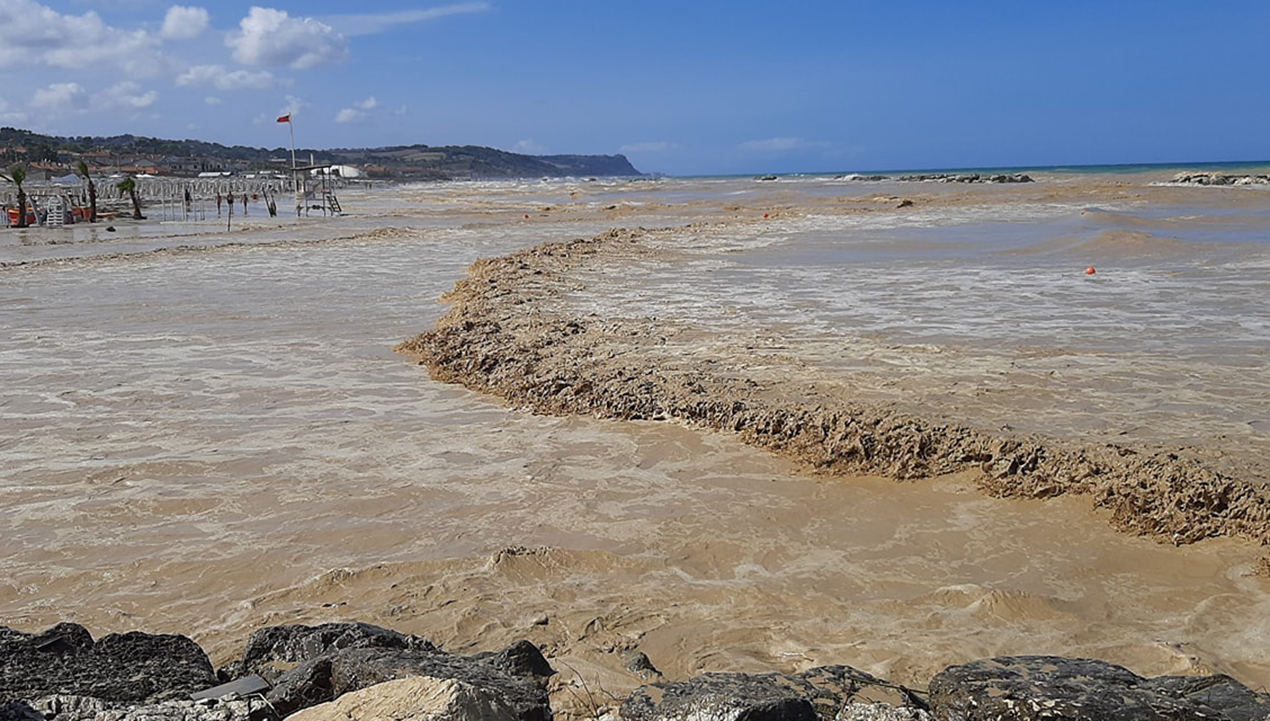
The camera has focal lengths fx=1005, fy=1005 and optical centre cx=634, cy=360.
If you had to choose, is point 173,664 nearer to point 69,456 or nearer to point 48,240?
point 69,456

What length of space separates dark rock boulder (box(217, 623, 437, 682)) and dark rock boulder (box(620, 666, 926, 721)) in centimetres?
104

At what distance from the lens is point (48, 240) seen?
96.7 ft

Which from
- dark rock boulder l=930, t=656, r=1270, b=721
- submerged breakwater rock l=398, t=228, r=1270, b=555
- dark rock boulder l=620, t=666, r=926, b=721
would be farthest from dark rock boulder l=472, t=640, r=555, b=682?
submerged breakwater rock l=398, t=228, r=1270, b=555

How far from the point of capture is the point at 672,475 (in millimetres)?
6566

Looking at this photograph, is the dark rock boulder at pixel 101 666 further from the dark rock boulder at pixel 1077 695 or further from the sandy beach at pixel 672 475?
the dark rock boulder at pixel 1077 695

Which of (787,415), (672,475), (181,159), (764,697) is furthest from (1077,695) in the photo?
(181,159)

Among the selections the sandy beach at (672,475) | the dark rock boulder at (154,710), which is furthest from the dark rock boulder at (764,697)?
the dark rock boulder at (154,710)

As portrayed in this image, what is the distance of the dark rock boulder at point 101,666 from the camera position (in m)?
3.41

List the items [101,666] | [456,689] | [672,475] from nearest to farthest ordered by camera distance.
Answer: [456,689]
[101,666]
[672,475]

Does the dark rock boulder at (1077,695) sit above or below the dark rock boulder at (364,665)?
above

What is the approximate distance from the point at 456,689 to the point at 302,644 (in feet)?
4.38

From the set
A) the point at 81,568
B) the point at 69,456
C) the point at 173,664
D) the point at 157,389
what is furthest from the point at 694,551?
the point at 157,389

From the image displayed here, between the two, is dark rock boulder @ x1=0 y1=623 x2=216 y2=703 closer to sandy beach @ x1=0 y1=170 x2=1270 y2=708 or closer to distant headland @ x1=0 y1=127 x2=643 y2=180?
sandy beach @ x1=0 y1=170 x2=1270 y2=708

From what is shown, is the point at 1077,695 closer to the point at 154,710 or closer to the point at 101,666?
the point at 154,710
